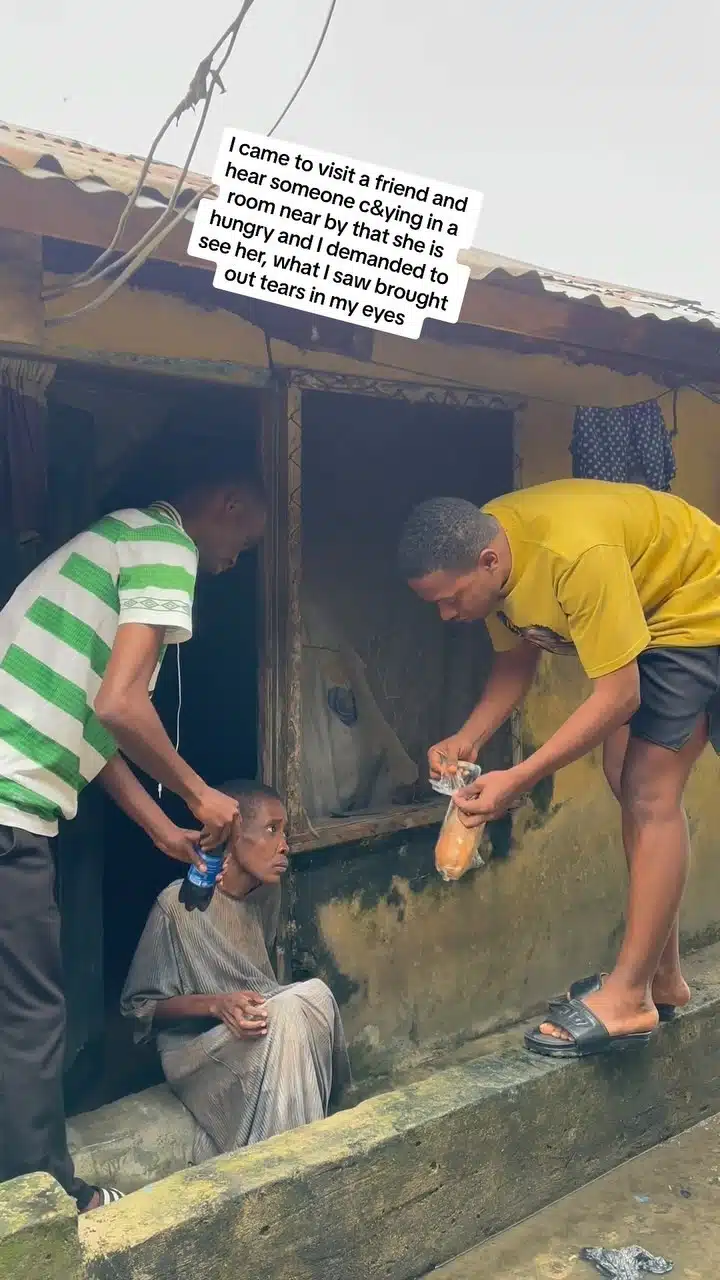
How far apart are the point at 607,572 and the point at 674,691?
53cm

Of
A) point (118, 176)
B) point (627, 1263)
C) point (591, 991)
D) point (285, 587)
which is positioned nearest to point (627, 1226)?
point (627, 1263)

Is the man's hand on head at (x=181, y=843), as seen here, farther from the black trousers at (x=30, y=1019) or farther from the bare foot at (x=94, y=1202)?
the bare foot at (x=94, y=1202)

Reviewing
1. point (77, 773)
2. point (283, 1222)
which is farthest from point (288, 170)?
point (283, 1222)

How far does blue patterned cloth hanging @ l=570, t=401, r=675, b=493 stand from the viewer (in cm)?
450

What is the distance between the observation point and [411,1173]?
9.35 feet

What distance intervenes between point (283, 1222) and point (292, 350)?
255 centimetres

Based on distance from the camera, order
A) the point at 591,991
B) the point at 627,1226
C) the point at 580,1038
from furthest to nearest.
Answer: the point at 591,991
the point at 580,1038
the point at 627,1226

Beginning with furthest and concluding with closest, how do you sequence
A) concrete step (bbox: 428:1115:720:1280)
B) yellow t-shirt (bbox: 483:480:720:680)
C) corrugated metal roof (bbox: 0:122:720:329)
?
yellow t-shirt (bbox: 483:480:720:680), concrete step (bbox: 428:1115:720:1280), corrugated metal roof (bbox: 0:122:720:329)

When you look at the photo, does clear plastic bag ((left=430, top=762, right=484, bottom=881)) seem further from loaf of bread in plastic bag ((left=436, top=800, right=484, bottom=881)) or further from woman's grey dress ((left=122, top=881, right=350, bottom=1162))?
woman's grey dress ((left=122, top=881, right=350, bottom=1162))

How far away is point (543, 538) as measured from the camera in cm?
315

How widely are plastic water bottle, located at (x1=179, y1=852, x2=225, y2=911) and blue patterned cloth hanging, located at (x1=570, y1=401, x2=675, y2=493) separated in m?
2.37

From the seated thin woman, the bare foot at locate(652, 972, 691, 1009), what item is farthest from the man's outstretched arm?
the bare foot at locate(652, 972, 691, 1009)

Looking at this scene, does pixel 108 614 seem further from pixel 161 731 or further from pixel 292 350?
pixel 292 350

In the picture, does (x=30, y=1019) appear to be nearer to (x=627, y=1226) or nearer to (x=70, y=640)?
(x=70, y=640)
